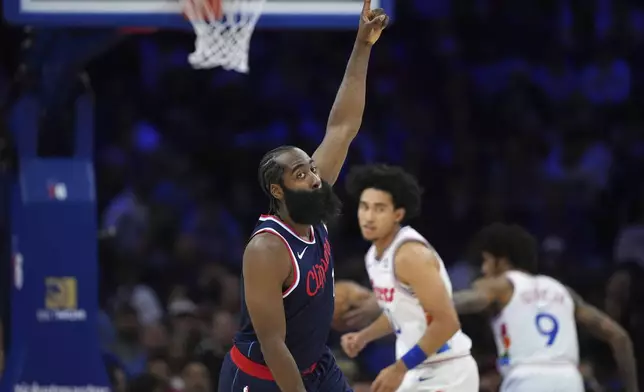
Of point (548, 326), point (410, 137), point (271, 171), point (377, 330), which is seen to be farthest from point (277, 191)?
point (410, 137)

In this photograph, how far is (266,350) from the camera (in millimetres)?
4570

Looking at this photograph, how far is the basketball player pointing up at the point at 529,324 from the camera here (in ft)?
21.4

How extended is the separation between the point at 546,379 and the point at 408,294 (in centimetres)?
125

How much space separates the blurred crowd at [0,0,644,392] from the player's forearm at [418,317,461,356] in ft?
13.8

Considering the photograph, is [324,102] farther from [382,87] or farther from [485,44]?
[485,44]

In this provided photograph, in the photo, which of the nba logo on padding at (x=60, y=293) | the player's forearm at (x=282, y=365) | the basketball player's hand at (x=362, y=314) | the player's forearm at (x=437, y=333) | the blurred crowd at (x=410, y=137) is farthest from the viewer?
the blurred crowd at (x=410, y=137)

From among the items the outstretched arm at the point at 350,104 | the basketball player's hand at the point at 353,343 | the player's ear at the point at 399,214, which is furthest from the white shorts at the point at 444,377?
the outstretched arm at the point at 350,104

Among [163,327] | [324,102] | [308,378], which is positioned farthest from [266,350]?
[324,102]

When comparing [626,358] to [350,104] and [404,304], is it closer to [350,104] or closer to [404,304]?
[404,304]

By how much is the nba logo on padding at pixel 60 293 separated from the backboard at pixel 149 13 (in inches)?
60.8

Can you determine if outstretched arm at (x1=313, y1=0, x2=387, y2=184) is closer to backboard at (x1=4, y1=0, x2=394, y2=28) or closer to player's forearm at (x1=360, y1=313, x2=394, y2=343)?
player's forearm at (x1=360, y1=313, x2=394, y2=343)

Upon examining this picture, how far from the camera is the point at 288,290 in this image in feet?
15.5

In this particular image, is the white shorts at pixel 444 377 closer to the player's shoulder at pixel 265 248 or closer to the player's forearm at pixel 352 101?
the player's forearm at pixel 352 101

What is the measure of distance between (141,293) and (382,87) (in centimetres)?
342
